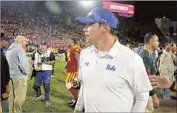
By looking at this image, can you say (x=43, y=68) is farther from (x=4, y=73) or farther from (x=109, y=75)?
(x=109, y=75)

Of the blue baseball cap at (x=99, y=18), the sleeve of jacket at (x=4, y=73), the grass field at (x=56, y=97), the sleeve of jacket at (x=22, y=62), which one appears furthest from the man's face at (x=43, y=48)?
the blue baseball cap at (x=99, y=18)

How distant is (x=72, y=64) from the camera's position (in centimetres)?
647

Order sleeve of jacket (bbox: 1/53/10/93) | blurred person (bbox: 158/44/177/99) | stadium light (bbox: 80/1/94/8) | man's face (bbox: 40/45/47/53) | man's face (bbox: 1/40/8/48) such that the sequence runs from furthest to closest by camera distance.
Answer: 1. blurred person (bbox: 158/44/177/99)
2. stadium light (bbox: 80/1/94/8)
3. man's face (bbox: 40/45/47/53)
4. man's face (bbox: 1/40/8/48)
5. sleeve of jacket (bbox: 1/53/10/93)

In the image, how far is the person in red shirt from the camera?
641cm

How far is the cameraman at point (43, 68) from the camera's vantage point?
6.27 m

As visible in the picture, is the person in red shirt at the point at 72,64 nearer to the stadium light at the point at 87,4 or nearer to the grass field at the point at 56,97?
the grass field at the point at 56,97

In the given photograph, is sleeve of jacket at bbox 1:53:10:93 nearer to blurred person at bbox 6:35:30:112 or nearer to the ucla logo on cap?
blurred person at bbox 6:35:30:112

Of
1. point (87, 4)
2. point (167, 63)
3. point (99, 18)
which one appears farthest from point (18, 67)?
point (167, 63)

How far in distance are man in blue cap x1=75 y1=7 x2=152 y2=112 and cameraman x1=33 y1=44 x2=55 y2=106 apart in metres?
3.87

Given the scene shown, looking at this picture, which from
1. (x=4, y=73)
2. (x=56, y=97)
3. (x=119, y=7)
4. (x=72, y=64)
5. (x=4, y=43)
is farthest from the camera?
(x=119, y=7)

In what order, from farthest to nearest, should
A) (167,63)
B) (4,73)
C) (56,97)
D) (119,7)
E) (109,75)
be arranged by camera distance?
(167,63), (119,7), (56,97), (4,73), (109,75)

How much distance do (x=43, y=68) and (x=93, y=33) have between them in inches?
160

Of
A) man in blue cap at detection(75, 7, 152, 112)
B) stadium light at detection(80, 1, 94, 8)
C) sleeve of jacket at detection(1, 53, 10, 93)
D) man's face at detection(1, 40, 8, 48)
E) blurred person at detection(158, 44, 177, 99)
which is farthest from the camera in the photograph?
blurred person at detection(158, 44, 177, 99)

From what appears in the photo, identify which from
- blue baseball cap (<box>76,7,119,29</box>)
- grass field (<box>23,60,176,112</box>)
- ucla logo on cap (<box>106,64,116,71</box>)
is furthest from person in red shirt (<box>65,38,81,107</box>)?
ucla logo on cap (<box>106,64,116,71</box>)
